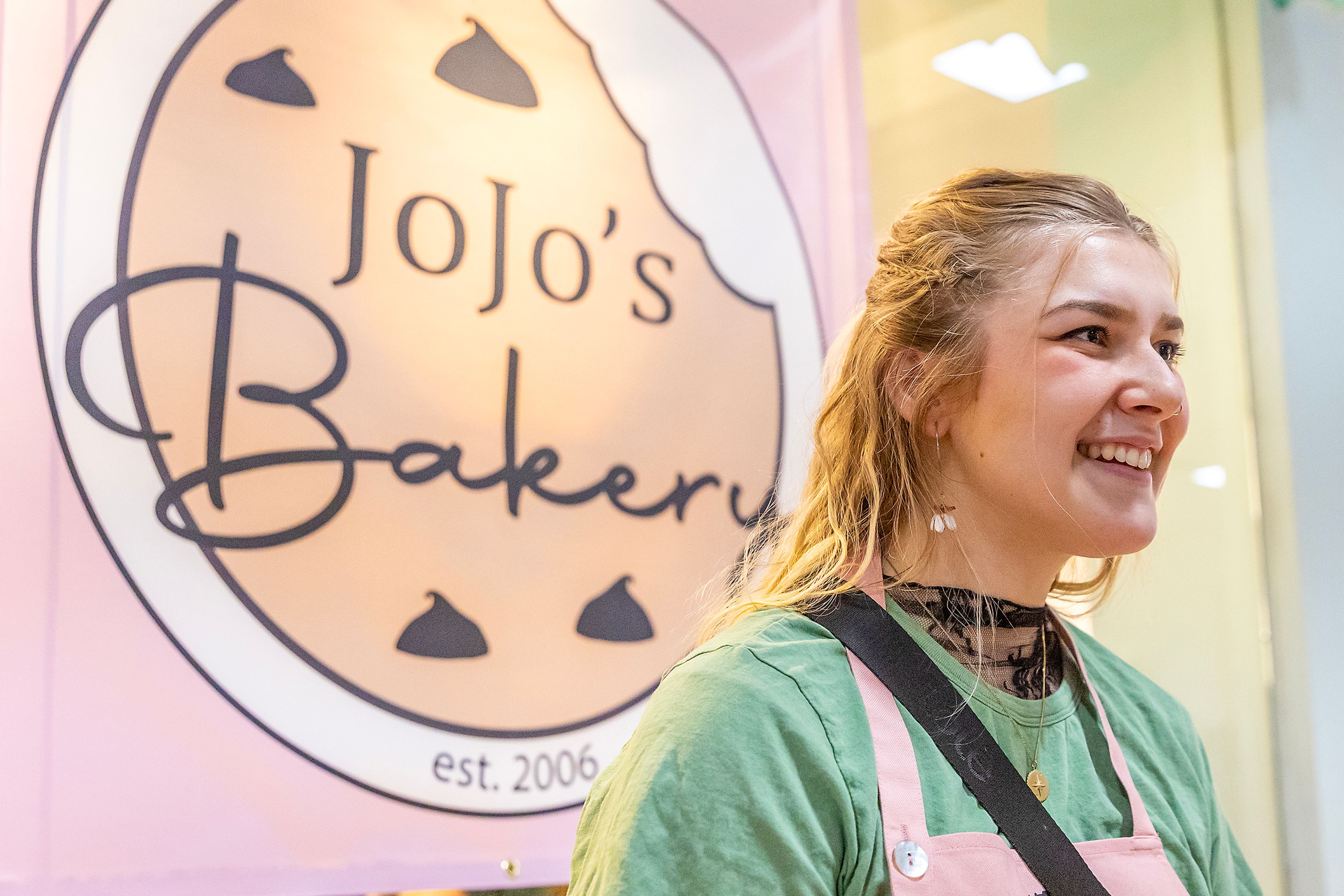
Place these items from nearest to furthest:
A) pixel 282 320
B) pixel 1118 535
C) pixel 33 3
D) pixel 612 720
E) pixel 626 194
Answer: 1. pixel 1118 535
2. pixel 33 3
3. pixel 282 320
4. pixel 612 720
5. pixel 626 194

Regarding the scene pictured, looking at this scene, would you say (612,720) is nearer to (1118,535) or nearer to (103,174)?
(1118,535)

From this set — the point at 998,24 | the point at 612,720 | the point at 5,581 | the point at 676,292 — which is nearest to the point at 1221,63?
the point at 998,24

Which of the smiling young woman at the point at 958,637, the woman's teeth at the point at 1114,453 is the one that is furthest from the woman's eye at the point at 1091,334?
the woman's teeth at the point at 1114,453

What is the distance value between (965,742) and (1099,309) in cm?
45

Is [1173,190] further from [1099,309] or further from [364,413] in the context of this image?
[364,413]

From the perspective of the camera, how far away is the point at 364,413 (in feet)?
4.81

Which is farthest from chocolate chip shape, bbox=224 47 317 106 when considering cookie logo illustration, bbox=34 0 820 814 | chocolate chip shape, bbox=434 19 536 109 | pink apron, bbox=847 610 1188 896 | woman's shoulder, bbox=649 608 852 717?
pink apron, bbox=847 610 1188 896

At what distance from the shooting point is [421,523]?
1.48 meters

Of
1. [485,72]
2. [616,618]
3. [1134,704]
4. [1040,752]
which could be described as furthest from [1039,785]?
[485,72]

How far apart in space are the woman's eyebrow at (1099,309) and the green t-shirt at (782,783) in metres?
0.34

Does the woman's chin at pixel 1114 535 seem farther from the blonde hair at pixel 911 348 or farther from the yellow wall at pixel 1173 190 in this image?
the yellow wall at pixel 1173 190

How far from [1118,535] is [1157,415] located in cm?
13

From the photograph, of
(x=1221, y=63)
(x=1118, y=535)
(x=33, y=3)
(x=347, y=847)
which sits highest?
(x=1221, y=63)

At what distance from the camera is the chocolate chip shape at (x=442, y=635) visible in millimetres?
1454
